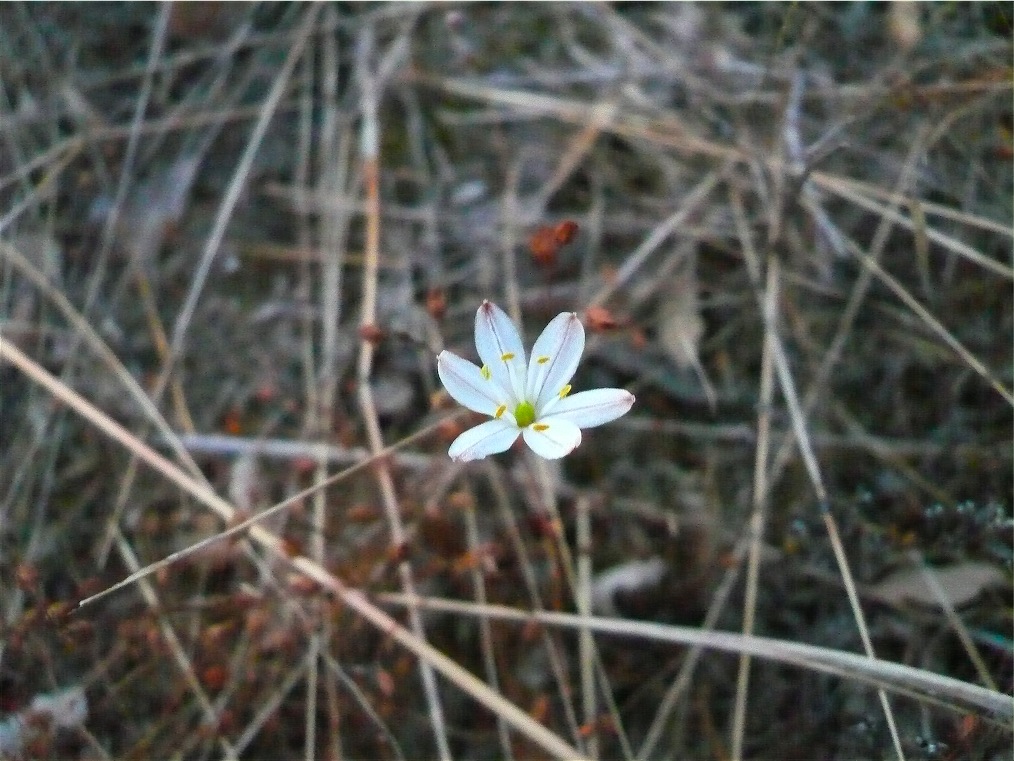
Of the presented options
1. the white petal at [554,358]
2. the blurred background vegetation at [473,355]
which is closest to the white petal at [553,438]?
the white petal at [554,358]

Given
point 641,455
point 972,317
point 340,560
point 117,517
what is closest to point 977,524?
point 972,317

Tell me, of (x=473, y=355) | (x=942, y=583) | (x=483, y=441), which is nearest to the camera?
(x=483, y=441)

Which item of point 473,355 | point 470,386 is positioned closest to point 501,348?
point 470,386

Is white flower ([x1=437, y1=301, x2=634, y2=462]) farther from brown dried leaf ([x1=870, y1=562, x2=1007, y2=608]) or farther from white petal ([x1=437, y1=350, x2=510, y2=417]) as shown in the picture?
brown dried leaf ([x1=870, y1=562, x2=1007, y2=608])

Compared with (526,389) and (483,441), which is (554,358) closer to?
(526,389)

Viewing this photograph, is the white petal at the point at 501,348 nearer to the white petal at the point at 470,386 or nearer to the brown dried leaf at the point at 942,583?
the white petal at the point at 470,386

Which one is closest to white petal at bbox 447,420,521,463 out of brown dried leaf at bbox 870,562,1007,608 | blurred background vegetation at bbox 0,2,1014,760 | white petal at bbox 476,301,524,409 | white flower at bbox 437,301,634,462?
white flower at bbox 437,301,634,462
